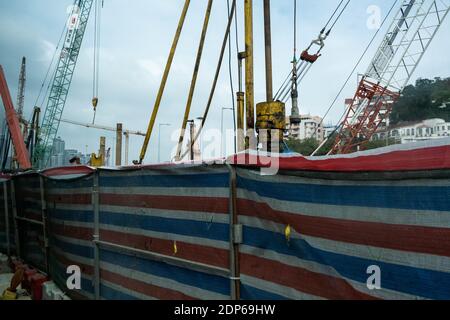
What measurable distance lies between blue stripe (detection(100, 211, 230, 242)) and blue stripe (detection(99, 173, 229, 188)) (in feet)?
1.04

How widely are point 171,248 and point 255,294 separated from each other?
103 centimetres

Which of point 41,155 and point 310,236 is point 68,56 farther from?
point 310,236

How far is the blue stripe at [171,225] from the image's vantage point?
3.08 m

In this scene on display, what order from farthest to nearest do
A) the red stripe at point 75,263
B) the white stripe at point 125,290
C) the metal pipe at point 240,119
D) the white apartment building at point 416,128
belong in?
1. the white apartment building at point 416,128
2. the metal pipe at point 240,119
3. the red stripe at point 75,263
4. the white stripe at point 125,290

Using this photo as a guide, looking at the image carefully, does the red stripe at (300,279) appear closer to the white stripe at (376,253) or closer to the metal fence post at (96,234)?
the white stripe at (376,253)

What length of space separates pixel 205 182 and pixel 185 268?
2.64ft

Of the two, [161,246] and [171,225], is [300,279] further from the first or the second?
[161,246]

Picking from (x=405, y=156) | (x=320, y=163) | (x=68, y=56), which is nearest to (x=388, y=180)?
(x=405, y=156)

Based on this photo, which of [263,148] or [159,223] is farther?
[263,148]

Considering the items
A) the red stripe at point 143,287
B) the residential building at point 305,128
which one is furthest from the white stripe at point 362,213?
the residential building at point 305,128

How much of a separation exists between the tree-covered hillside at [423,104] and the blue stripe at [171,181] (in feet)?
104

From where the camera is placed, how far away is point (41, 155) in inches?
1670

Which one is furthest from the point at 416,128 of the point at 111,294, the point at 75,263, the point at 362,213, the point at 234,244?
the point at 362,213

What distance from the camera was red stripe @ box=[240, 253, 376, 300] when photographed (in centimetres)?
229
